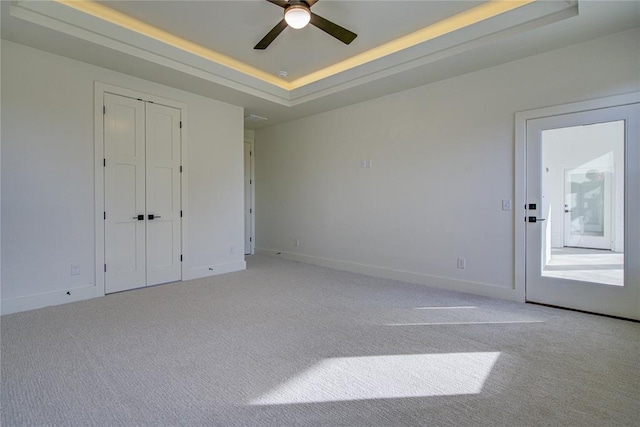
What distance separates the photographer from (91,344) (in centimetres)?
254

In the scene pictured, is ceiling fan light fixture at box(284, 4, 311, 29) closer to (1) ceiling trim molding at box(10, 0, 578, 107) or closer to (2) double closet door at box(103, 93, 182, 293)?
(1) ceiling trim molding at box(10, 0, 578, 107)

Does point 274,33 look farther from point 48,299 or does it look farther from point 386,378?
point 48,299

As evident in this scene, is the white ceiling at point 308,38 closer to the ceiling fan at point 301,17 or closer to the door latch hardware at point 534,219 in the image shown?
the ceiling fan at point 301,17

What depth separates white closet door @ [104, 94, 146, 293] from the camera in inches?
156

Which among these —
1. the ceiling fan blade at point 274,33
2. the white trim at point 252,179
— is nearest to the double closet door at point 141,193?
the ceiling fan blade at point 274,33

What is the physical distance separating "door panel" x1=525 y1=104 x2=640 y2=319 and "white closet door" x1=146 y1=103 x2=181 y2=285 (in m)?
4.62

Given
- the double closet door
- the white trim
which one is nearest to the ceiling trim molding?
the double closet door

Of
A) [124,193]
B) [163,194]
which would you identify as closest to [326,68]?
[163,194]

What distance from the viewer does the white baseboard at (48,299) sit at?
3.24m

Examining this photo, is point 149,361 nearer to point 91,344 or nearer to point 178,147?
point 91,344

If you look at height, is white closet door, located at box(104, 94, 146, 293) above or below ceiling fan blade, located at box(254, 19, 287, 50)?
below

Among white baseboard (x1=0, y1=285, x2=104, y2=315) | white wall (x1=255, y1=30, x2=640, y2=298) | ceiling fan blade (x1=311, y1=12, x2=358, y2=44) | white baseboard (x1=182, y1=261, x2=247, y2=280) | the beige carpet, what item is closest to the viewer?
the beige carpet

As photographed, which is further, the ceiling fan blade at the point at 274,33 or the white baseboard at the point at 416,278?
the white baseboard at the point at 416,278

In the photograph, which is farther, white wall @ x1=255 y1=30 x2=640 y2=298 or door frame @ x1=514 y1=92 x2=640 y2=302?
door frame @ x1=514 y1=92 x2=640 y2=302
